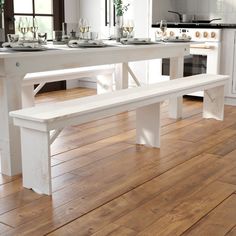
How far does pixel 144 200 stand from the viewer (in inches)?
90.7

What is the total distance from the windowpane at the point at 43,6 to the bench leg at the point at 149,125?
9.38 feet

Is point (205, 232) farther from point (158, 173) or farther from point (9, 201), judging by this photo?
point (9, 201)

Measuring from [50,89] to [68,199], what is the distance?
142 inches

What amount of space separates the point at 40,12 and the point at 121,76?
167cm

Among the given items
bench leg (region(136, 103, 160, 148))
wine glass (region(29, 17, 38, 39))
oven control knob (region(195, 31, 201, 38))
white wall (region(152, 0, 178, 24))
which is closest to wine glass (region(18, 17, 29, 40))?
wine glass (region(29, 17, 38, 39))

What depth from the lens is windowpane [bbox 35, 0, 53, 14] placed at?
5.50 meters

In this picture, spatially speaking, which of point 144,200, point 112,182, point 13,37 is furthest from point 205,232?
point 13,37

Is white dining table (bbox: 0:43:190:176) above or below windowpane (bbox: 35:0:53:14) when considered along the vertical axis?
below

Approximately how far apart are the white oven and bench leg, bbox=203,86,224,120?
2.45ft

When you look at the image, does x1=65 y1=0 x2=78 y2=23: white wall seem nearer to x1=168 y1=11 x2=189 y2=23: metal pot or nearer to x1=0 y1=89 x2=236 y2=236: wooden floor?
x1=168 y1=11 x2=189 y2=23: metal pot

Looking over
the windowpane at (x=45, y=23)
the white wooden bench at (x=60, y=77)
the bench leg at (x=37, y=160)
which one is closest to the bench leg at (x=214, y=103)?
the white wooden bench at (x=60, y=77)

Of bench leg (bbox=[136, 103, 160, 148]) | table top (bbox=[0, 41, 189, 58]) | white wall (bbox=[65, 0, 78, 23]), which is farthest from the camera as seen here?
white wall (bbox=[65, 0, 78, 23])

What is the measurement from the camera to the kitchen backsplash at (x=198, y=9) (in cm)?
531

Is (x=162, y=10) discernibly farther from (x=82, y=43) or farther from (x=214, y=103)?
(x=82, y=43)
